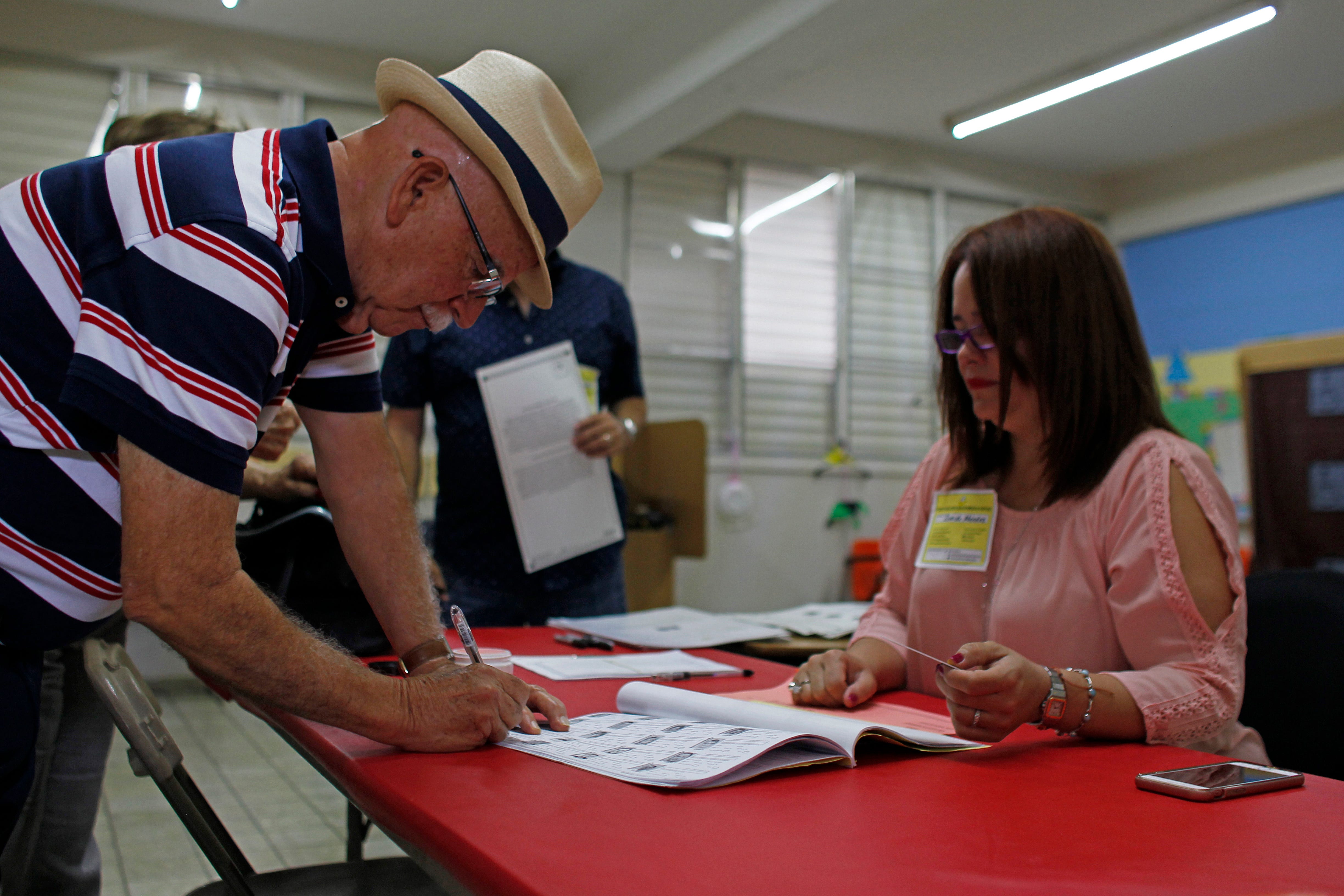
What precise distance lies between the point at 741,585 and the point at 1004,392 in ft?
15.0

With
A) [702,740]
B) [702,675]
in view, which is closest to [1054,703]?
[702,740]

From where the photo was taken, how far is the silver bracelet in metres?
1.11

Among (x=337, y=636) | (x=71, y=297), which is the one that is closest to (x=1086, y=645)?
(x=337, y=636)

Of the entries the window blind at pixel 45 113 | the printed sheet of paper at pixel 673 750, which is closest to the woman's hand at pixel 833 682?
the printed sheet of paper at pixel 673 750

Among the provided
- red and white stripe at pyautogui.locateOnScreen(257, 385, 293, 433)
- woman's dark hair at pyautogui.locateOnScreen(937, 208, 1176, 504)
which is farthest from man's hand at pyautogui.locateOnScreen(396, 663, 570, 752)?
woman's dark hair at pyautogui.locateOnScreen(937, 208, 1176, 504)

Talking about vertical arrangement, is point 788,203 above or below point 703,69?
below

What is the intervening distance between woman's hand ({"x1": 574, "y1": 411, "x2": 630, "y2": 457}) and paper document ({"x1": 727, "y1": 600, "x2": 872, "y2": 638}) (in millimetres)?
493

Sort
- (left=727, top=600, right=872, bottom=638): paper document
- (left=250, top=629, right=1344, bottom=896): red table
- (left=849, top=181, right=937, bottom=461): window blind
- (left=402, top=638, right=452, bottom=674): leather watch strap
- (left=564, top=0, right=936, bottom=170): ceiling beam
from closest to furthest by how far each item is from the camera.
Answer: (left=250, top=629, right=1344, bottom=896): red table < (left=402, top=638, right=452, bottom=674): leather watch strap < (left=727, top=600, right=872, bottom=638): paper document < (left=564, top=0, right=936, bottom=170): ceiling beam < (left=849, top=181, right=937, bottom=461): window blind

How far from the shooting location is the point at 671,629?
1.96m

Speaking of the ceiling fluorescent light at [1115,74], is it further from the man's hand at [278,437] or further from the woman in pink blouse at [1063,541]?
the man's hand at [278,437]

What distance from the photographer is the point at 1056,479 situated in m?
1.45

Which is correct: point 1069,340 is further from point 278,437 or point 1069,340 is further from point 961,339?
point 278,437

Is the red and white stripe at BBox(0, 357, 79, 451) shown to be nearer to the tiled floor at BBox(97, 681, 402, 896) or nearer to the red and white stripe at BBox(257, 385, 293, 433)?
the red and white stripe at BBox(257, 385, 293, 433)

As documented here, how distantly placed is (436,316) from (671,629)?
3.30ft
